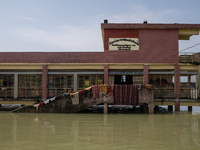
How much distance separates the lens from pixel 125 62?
2223 centimetres

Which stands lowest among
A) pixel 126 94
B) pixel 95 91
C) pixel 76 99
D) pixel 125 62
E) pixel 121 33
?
pixel 76 99

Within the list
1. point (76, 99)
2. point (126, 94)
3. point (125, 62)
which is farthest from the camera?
point (125, 62)

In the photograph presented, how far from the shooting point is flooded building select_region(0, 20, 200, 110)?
22.1 m

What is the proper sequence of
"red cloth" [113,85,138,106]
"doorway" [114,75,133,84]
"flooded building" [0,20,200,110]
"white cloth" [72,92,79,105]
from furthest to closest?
"doorway" [114,75,133,84] → "flooded building" [0,20,200,110] → "red cloth" [113,85,138,106] → "white cloth" [72,92,79,105]

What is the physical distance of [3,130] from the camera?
38.1ft

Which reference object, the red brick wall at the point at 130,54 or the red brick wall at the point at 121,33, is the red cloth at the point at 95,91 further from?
the red brick wall at the point at 121,33

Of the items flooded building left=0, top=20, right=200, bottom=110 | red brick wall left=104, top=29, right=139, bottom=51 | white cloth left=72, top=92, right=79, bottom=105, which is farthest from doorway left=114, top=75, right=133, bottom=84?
white cloth left=72, top=92, right=79, bottom=105

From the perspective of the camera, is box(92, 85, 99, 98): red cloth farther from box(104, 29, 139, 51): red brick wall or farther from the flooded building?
box(104, 29, 139, 51): red brick wall

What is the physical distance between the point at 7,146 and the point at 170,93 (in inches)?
692

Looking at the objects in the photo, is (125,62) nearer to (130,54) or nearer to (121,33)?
(130,54)

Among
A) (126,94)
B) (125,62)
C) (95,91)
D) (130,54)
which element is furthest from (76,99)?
(130,54)

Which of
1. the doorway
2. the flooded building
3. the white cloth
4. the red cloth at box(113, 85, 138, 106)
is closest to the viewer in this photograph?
the white cloth

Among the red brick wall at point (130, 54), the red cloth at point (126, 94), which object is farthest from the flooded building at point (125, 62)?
the red cloth at point (126, 94)

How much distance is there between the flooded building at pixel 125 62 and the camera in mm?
22094
